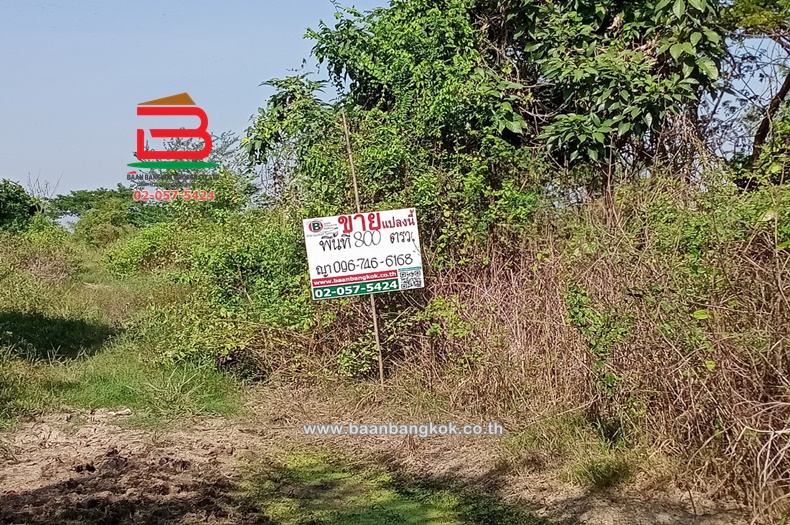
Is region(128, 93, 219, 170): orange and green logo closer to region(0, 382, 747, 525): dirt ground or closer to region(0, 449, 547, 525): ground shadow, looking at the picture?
region(0, 382, 747, 525): dirt ground

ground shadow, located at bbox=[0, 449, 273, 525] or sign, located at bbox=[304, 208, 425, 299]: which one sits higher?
sign, located at bbox=[304, 208, 425, 299]

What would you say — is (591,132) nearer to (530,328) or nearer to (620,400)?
(530,328)

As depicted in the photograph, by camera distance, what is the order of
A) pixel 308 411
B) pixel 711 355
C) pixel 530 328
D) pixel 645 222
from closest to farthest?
1. pixel 711 355
2. pixel 645 222
3. pixel 530 328
4. pixel 308 411

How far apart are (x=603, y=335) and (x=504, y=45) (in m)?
3.97

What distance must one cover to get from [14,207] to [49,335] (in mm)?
12243

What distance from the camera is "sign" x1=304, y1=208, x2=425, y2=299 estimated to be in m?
6.43

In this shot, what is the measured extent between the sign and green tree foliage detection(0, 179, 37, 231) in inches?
641

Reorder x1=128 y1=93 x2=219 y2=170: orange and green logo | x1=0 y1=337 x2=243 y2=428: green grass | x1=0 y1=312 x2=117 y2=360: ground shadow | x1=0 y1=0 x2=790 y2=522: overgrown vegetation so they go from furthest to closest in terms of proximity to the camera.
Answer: x1=128 y1=93 x2=219 y2=170: orange and green logo < x1=0 y1=312 x2=117 y2=360: ground shadow < x1=0 y1=337 x2=243 y2=428: green grass < x1=0 y1=0 x2=790 y2=522: overgrown vegetation

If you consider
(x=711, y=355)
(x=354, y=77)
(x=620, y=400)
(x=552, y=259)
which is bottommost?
(x=620, y=400)

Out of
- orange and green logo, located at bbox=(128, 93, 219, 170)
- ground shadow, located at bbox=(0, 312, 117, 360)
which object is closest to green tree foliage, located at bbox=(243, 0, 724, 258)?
ground shadow, located at bbox=(0, 312, 117, 360)

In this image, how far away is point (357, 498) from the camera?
5133 mm

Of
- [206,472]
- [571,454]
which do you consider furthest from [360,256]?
[571,454]

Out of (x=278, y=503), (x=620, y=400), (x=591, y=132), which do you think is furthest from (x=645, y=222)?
(x=278, y=503)

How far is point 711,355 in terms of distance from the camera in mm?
4219
